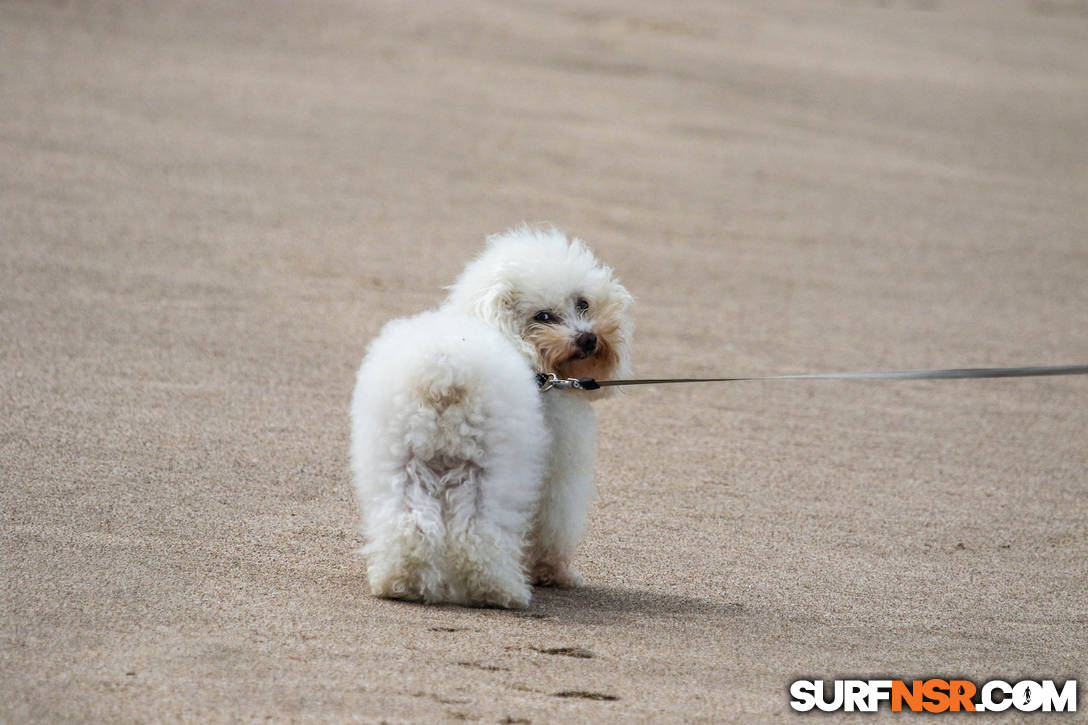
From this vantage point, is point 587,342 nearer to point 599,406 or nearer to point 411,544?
point 411,544

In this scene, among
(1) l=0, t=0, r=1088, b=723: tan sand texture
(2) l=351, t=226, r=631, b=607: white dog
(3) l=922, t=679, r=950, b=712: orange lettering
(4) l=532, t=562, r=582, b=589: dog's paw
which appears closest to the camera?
(3) l=922, t=679, r=950, b=712: orange lettering

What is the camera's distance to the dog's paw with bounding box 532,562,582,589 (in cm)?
509

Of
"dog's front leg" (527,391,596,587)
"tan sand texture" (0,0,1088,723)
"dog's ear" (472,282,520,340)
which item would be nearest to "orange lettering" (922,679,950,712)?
"tan sand texture" (0,0,1088,723)

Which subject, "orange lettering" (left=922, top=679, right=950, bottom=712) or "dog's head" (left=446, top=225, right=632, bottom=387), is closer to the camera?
"orange lettering" (left=922, top=679, right=950, bottom=712)

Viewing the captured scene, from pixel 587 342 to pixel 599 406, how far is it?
346 centimetres

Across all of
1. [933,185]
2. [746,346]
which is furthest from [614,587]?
[933,185]

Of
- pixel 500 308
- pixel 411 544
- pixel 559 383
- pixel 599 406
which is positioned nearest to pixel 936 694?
pixel 559 383

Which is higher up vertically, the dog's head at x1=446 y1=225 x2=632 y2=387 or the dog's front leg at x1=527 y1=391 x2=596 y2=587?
the dog's head at x1=446 y1=225 x2=632 y2=387

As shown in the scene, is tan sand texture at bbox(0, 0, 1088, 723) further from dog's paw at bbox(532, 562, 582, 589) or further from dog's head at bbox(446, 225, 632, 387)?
dog's head at bbox(446, 225, 632, 387)

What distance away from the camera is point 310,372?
8.41 m

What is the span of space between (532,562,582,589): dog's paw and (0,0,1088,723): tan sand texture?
94mm

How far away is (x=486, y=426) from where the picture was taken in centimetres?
454

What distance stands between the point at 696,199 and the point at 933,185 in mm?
3313

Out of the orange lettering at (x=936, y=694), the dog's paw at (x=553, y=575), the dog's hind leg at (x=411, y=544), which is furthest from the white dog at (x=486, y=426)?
the orange lettering at (x=936, y=694)
